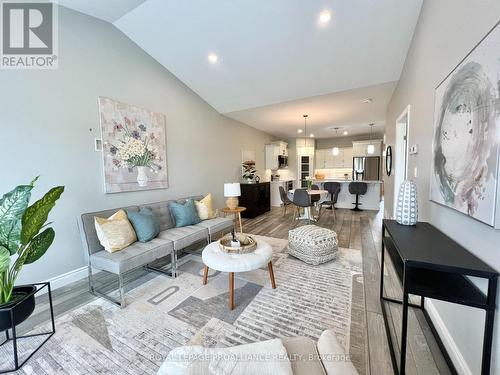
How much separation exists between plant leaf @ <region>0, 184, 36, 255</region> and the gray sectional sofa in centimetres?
82

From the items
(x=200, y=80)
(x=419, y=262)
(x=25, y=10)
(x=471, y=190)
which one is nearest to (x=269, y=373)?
(x=419, y=262)

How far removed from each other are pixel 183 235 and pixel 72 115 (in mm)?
1998

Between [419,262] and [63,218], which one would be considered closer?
[419,262]

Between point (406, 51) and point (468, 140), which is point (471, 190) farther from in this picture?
point (406, 51)

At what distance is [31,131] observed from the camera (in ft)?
7.37

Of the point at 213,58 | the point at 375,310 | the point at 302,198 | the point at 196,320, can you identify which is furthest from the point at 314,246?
the point at 213,58

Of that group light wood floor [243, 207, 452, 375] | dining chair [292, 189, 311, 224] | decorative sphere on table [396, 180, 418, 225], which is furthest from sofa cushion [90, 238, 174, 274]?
dining chair [292, 189, 311, 224]

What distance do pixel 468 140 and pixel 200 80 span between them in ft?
12.8

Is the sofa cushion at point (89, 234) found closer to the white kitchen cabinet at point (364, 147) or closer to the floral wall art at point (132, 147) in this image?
the floral wall art at point (132, 147)

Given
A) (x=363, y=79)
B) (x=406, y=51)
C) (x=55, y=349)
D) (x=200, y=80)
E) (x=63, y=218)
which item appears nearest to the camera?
(x=55, y=349)

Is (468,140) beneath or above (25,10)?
beneath

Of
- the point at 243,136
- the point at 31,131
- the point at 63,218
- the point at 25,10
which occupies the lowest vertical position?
the point at 63,218

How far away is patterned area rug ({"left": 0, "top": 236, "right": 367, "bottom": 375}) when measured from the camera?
1.52m

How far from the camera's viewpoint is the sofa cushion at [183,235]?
9.10ft
